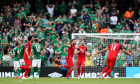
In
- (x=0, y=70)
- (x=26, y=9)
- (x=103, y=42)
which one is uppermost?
(x=26, y=9)

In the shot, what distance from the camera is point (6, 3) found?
109ft

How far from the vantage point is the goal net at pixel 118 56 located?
2555 centimetres

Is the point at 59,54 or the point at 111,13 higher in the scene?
the point at 111,13

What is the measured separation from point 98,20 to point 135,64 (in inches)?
205

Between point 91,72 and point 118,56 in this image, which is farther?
point 91,72

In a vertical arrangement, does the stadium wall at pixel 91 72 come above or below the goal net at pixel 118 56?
below

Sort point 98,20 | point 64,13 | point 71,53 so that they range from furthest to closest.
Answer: point 64,13 → point 98,20 → point 71,53

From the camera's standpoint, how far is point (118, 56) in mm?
25922

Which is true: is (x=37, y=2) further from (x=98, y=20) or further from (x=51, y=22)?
(x=98, y=20)

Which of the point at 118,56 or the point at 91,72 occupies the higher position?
the point at 118,56

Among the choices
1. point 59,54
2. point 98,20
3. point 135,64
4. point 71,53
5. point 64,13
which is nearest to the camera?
point 71,53

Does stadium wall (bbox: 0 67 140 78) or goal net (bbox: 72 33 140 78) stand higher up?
goal net (bbox: 72 33 140 78)

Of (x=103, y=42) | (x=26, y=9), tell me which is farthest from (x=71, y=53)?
(x=26, y=9)

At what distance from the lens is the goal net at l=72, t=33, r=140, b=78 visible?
2555cm
